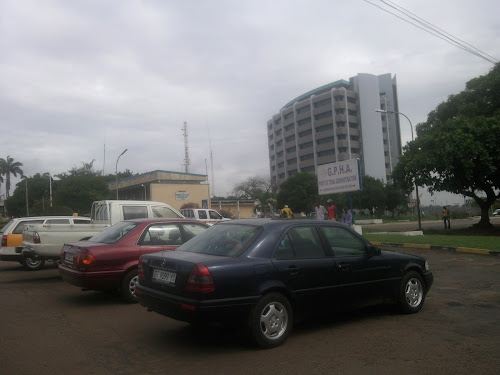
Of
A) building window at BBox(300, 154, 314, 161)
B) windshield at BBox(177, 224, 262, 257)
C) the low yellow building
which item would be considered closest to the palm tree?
the low yellow building

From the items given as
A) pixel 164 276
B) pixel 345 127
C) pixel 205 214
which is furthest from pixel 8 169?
pixel 164 276

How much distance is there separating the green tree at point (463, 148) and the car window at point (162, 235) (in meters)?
18.4

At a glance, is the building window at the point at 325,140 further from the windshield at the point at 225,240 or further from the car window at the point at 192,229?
the windshield at the point at 225,240

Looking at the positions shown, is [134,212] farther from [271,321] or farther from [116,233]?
[271,321]


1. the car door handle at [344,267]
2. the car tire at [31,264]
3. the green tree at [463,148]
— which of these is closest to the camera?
the car door handle at [344,267]

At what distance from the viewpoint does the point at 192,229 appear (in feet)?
28.3

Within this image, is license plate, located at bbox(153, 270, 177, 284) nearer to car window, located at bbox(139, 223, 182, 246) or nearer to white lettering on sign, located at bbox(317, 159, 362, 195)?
car window, located at bbox(139, 223, 182, 246)

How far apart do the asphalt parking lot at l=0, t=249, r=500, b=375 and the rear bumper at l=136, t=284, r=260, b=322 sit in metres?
0.45

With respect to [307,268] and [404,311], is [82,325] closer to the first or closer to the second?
[307,268]

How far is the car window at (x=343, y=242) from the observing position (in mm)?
5953

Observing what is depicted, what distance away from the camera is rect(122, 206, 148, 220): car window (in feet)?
41.7

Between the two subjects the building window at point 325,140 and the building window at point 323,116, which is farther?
the building window at point 323,116

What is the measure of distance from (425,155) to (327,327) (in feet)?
66.2

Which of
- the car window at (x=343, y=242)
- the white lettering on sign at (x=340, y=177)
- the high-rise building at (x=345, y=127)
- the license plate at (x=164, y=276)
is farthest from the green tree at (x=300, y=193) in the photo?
the license plate at (x=164, y=276)
